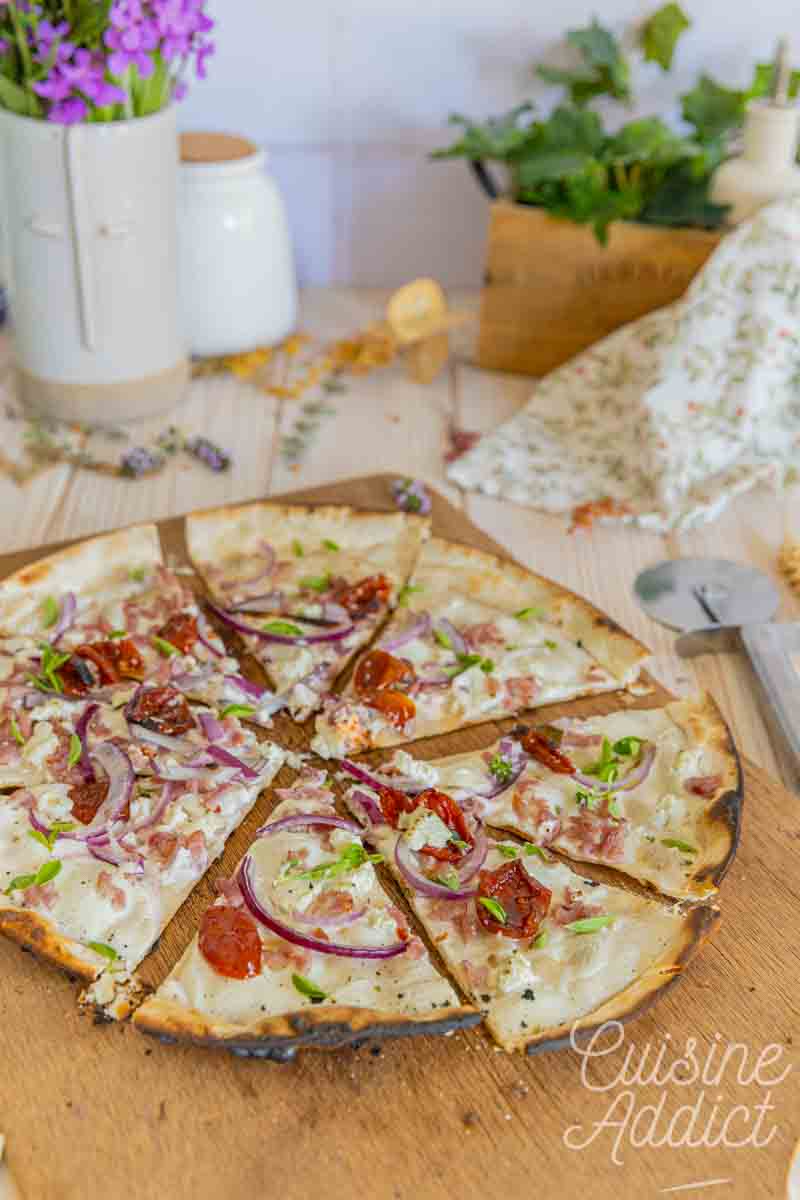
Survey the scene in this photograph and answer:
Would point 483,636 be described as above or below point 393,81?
below

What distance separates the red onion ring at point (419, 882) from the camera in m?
2.16

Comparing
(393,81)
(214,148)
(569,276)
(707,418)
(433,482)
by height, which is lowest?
(433,482)

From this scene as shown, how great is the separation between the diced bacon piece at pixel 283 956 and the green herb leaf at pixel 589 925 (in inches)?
17.5

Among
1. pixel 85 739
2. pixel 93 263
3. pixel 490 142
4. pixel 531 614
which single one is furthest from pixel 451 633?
pixel 490 142

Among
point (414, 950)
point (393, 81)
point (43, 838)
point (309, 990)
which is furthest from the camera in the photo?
point (393, 81)

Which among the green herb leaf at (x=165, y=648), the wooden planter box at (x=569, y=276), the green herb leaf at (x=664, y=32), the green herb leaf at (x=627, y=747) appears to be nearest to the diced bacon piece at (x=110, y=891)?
the green herb leaf at (x=165, y=648)

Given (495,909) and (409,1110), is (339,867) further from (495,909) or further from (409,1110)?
(409,1110)

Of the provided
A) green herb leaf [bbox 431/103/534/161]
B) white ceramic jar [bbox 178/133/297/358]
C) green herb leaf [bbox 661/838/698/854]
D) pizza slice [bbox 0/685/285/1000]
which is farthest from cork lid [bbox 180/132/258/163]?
green herb leaf [bbox 661/838/698/854]

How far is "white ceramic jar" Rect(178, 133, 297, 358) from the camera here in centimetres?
377

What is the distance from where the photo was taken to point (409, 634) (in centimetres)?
277

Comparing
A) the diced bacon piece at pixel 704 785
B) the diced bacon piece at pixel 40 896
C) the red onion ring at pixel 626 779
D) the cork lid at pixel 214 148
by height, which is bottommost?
the red onion ring at pixel 626 779

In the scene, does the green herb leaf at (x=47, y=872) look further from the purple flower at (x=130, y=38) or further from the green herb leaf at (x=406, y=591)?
the purple flower at (x=130, y=38)

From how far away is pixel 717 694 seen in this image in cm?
279

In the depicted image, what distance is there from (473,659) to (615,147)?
6.26 ft
